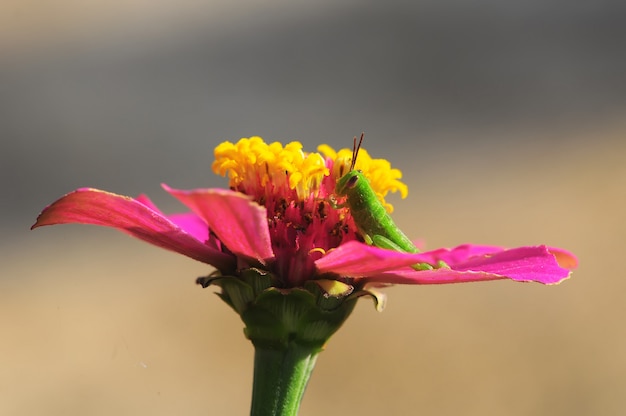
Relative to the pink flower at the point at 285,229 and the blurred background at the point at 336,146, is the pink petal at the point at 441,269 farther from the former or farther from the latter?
the blurred background at the point at 336,146

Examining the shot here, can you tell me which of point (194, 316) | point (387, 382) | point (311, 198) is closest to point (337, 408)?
point (387, 382)

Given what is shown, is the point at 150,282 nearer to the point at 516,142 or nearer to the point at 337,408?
the point at 337,408

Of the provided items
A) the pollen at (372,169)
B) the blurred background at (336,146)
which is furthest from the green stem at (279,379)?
the blurred background at (336,146)

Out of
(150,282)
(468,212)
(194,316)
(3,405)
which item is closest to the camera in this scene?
(3,405)

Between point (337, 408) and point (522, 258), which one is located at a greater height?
point (337, 408)

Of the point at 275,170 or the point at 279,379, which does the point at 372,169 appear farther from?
the point at 279,379

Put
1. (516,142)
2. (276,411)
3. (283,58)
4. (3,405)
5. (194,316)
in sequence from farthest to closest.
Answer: (283,58) → (516,142) → (194,316) → (3,405) → (276,411)
